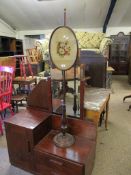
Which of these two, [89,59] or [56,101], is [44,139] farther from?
[89,59]

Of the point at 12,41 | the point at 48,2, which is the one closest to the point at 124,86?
the point at 48,2

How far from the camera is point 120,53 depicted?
6098 mm

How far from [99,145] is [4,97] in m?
1.48

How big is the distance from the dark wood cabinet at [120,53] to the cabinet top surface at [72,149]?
5092 mm

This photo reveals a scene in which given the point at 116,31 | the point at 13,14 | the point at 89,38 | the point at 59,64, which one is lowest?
the point at 59,64

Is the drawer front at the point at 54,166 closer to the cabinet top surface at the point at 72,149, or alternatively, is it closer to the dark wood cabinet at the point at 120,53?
the cabinet top surface at the point at 72,149

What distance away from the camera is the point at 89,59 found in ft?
9.70

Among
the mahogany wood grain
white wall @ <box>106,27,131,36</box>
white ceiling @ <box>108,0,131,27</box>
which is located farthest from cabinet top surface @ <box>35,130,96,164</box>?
white wall @ <box>106,27,131,36</box>

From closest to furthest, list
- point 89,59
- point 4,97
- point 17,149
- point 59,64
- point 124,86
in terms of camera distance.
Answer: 1. point 59,64
2. point 17,149
3. point 4,97
4. point 89,59
5. point 124,86

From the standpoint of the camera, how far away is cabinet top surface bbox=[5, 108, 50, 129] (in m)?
1.46

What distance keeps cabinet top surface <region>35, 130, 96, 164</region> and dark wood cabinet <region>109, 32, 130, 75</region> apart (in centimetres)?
509

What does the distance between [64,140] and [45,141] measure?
0.19 meters

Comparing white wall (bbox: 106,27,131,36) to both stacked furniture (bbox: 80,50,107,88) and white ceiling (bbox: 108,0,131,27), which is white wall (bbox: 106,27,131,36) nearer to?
white ceiling (bbox: 108,0,131,27)

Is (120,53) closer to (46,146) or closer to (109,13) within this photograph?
(109,13)
